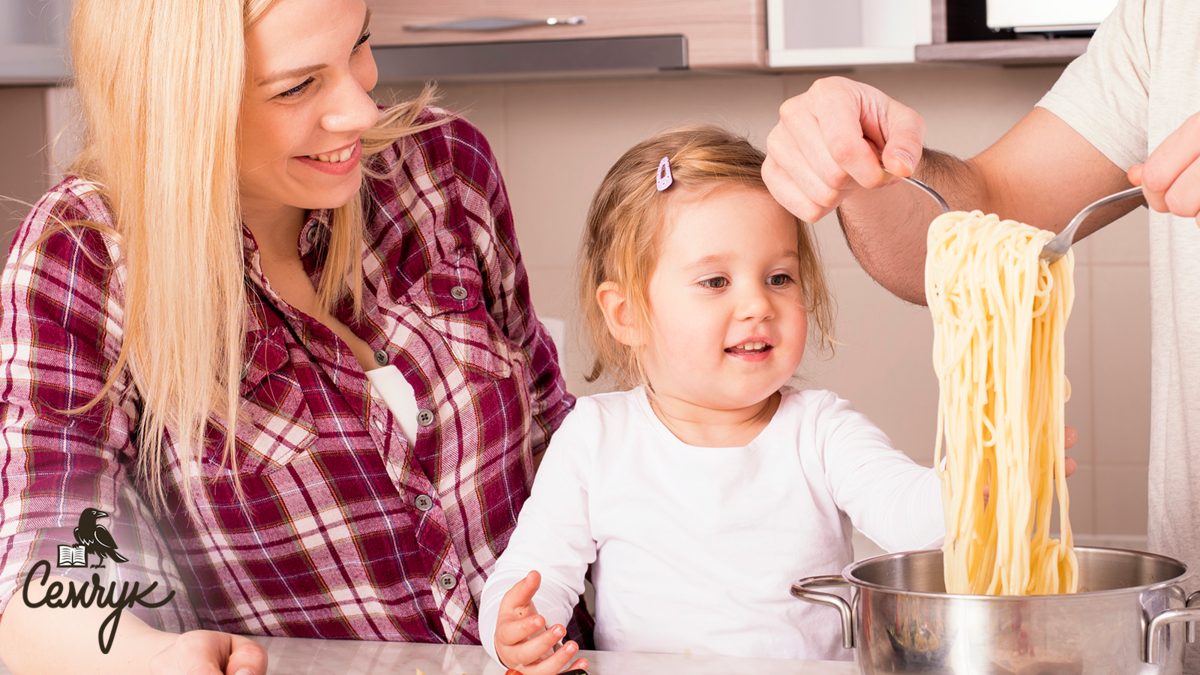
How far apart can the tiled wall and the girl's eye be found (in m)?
1.15

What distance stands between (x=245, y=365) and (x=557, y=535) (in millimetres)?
378

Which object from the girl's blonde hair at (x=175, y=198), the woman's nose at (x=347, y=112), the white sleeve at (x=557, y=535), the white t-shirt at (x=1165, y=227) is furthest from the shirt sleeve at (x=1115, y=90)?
the girl's blonde hair at (x=175, y=198)

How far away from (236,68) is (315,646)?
56cm

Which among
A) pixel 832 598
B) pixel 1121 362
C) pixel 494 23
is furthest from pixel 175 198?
pixel 1121 362

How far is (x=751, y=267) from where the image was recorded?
3.66ft

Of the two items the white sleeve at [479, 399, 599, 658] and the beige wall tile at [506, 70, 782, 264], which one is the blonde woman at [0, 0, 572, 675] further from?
the beige wall tile at [506, 70, 782, 264]

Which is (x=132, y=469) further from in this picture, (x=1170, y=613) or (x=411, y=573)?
(x=1170, y=613)

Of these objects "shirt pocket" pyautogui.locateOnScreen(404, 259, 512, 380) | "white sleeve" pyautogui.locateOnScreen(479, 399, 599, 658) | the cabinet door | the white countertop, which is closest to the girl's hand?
the white countertop

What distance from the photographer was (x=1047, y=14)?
189 centimetres

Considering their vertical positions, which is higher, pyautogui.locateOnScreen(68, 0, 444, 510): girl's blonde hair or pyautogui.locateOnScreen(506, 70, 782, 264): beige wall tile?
pyautogui.locateOnScreen(506, 70, 782, 264): beige wall tile

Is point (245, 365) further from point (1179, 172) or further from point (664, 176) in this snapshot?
point (1179, 172)

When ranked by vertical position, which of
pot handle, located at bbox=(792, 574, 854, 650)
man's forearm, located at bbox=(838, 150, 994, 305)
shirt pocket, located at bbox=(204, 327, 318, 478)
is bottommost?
pot handle, located at bbox=(792, 574, 854, 650)

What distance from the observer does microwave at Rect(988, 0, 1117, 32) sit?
6.08 feet

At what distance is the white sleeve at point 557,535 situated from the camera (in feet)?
3.59
